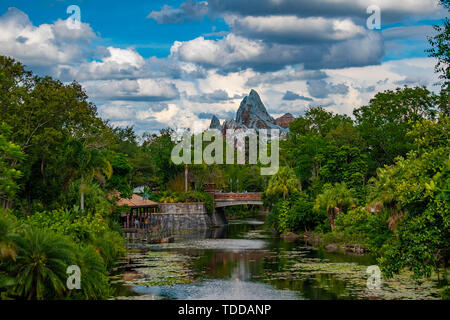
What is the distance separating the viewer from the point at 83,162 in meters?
37.8

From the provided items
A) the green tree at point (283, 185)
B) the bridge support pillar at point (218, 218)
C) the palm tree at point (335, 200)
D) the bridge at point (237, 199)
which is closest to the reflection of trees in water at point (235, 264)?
the palm tree at point (335, 200)

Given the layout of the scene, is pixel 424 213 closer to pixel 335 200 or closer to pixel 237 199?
pixel 335 200

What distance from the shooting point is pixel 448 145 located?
18.1m

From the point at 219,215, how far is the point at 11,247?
5875cm

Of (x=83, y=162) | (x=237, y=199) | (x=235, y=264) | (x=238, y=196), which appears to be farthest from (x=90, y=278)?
(x=237, y=199)

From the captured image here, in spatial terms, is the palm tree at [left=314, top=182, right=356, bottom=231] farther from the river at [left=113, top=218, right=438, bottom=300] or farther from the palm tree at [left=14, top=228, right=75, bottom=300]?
the palm tree at [left=14, top=228, right=75, bottom=300]

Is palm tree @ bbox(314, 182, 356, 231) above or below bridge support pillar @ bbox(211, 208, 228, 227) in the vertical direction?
above

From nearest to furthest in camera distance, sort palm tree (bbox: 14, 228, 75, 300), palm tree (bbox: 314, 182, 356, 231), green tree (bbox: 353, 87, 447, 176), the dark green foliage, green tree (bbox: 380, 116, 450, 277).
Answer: green tree (bbox: 380, 116, 450, 277) → palm tree (bbox: 14, 228, 75, 300) → palm tree (bbox: 314, 182, 356, 231) → green tree (bbox: 353, 87, 447, 176) → the dark green foliage

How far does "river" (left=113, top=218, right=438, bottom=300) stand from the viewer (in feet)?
83.1

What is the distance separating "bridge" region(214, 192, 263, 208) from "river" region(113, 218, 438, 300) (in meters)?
24.3

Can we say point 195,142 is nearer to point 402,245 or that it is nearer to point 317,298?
point 317,298

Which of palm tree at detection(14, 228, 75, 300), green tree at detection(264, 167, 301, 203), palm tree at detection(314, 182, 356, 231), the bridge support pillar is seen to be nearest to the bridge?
the bridge support pillar

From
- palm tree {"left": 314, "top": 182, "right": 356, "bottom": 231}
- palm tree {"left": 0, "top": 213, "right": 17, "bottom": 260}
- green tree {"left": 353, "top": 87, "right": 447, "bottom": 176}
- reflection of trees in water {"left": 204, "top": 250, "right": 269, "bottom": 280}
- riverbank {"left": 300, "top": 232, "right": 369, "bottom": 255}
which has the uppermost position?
green tree {"left": 353, "top": 87, "right": 447, "bottom": 176}

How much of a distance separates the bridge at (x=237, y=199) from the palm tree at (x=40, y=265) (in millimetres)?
51890
